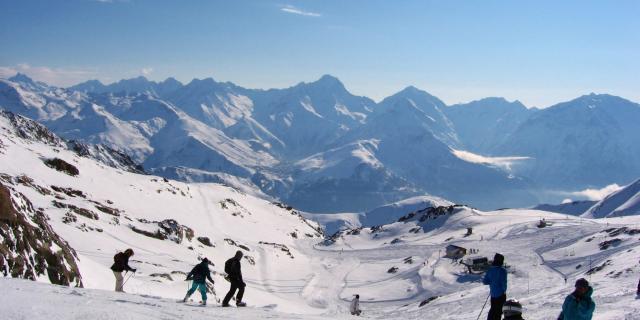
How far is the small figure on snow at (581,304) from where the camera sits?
12.2 m

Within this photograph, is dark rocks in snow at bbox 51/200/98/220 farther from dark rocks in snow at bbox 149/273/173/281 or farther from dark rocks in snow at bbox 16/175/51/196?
dark rocks in snow at bbox 149/273/173/281

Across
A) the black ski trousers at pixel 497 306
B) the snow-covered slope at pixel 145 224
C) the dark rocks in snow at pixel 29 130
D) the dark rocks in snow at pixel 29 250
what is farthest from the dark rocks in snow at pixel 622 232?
the dark rocks in snow at pixel 29 130

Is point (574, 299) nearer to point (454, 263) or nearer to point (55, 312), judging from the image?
point (55, 312)

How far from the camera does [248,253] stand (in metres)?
78.2

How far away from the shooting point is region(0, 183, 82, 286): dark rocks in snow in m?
21.2

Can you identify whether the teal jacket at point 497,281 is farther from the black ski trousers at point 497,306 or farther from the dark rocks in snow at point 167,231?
the dark rocks in snow at point 167,231

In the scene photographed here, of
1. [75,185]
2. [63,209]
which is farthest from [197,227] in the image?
[63,209]

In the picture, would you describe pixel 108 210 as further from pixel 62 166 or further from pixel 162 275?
pixel 162 275

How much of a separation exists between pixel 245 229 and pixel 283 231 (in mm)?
18253

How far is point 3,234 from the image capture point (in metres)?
21.4

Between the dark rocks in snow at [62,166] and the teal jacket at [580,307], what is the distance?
3011 inches

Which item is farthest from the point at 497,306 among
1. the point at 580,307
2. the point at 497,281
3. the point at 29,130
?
the point at 29,130

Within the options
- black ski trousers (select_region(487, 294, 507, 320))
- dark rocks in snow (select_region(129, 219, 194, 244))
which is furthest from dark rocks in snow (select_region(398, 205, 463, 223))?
black ski trousers (select_region(487, 294, 507, 320))

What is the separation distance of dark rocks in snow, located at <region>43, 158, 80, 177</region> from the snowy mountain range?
0.34 m
